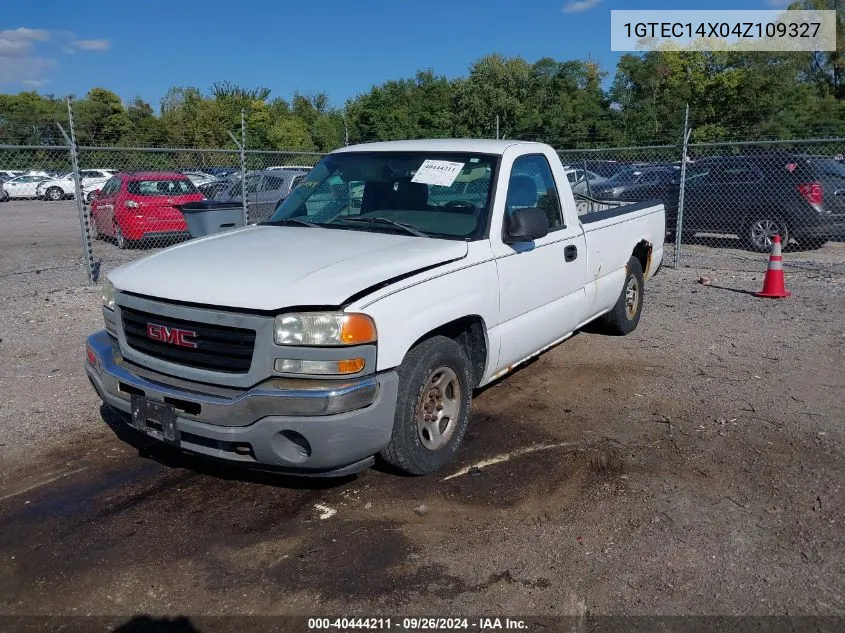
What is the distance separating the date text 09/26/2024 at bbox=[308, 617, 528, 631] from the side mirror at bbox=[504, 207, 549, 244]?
95.8 inches

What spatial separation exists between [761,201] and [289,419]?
1225cm

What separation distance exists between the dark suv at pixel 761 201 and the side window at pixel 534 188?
890 cm

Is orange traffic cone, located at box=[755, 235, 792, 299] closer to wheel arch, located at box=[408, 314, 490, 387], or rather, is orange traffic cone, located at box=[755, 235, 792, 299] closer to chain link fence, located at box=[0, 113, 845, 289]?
chain link fence, located at box=[0, 113, 845, 289]

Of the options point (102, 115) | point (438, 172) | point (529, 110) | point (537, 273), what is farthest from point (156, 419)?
point (102, 115)

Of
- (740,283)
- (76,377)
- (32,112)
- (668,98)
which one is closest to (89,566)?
(76,377)

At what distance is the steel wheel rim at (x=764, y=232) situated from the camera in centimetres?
1332

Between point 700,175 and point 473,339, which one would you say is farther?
point 700,175

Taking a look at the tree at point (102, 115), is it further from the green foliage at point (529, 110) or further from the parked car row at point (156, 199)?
the parked car row at point (156, 199)

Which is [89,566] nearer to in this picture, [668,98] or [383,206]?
[383,206]

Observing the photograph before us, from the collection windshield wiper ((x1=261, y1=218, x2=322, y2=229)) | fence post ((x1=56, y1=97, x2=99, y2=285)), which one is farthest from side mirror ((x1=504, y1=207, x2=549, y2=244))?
fence post ((x1=56, y1=97, x2=99, y2=285))

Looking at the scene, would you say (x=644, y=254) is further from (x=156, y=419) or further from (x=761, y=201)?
(x=761, y=201)

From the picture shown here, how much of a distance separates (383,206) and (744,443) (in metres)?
2.87

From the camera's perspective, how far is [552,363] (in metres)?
6.69

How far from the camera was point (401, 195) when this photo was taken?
507 centimetres
